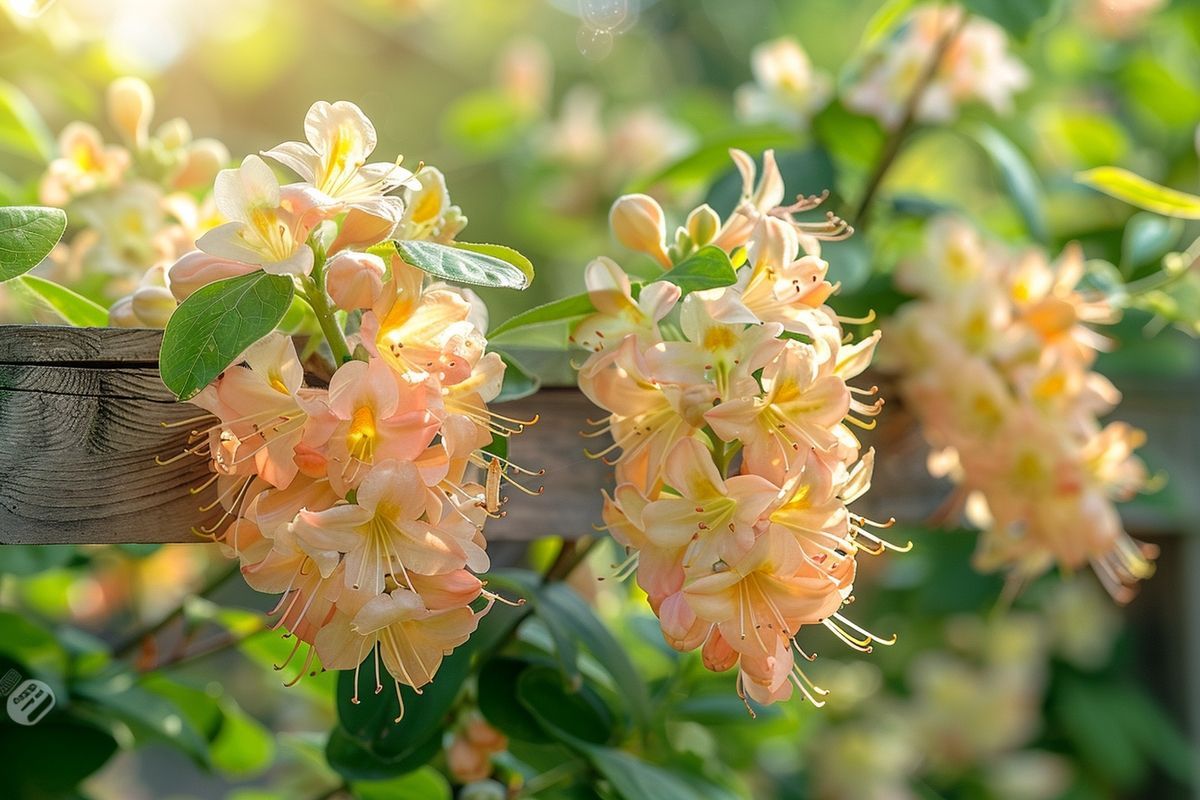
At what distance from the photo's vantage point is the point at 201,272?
0.56 meters

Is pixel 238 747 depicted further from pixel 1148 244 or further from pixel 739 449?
pixel 1148 244

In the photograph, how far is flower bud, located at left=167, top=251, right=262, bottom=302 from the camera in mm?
560

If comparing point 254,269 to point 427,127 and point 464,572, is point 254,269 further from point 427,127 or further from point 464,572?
point 427,127

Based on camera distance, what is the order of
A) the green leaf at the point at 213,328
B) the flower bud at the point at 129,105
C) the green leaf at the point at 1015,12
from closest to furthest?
the green leaf at the point at 213,328 < the flower bud at the point at 129,105 < the green leaf at the point at 1015,12

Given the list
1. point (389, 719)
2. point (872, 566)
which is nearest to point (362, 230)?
point (389, 719)

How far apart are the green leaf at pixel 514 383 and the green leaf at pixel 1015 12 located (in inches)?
21.2

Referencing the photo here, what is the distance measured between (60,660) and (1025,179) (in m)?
0.90

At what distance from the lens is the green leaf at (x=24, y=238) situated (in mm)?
595

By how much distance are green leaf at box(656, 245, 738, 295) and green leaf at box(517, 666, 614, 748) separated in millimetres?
296

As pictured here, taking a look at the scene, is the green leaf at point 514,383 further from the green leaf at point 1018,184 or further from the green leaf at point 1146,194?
the green leaf at point 1018,184

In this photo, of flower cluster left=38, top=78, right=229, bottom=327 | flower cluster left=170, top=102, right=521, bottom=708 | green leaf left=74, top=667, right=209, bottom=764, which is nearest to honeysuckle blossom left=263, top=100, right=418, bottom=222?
flower cluster left=170, top=102, right=521, bottom=708

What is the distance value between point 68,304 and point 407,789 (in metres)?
0.41

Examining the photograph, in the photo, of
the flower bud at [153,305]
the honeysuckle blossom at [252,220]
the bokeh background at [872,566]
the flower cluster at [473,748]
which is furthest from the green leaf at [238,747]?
the honeysuckle blossom at [252,220]

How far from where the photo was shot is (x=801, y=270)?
610mm
